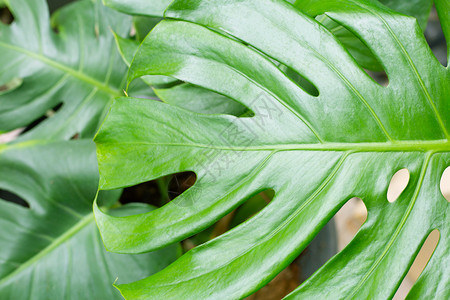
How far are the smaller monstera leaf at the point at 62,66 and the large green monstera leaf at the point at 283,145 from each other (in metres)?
0.42

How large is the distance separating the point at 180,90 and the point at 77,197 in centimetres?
35

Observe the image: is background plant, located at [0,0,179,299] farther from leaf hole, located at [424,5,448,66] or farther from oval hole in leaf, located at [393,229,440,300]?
leaf hole, located at [424,5,448,66]

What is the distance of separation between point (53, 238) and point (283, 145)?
0.59 meters

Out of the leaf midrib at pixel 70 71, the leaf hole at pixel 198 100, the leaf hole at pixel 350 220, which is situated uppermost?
the leaf midrib at pixel 70 71

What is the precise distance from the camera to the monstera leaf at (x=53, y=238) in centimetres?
78

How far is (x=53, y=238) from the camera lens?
0.83 m

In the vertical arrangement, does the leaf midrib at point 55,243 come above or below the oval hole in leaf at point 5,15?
below

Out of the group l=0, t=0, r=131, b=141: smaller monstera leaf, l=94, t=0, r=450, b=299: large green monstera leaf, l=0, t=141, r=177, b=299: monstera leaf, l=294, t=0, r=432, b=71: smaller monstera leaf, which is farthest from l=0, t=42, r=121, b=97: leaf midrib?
l=294, t=0, r=432, b=71: smaller monstera leaf

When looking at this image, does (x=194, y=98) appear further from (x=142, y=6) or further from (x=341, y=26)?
(x=341, y=26)

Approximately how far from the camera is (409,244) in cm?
53

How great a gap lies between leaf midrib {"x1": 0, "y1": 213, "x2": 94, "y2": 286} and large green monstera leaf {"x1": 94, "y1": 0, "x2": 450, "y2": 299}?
1.14ft

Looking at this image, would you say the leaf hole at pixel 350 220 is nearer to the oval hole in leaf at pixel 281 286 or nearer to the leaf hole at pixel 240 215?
the oval hole in leaf at pixel 281 286

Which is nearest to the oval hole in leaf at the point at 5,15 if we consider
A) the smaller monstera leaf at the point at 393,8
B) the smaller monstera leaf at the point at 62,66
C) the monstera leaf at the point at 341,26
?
the smaller monstera leaf at the point at 62,66

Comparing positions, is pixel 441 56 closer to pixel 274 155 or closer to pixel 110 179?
pixel 274 155
